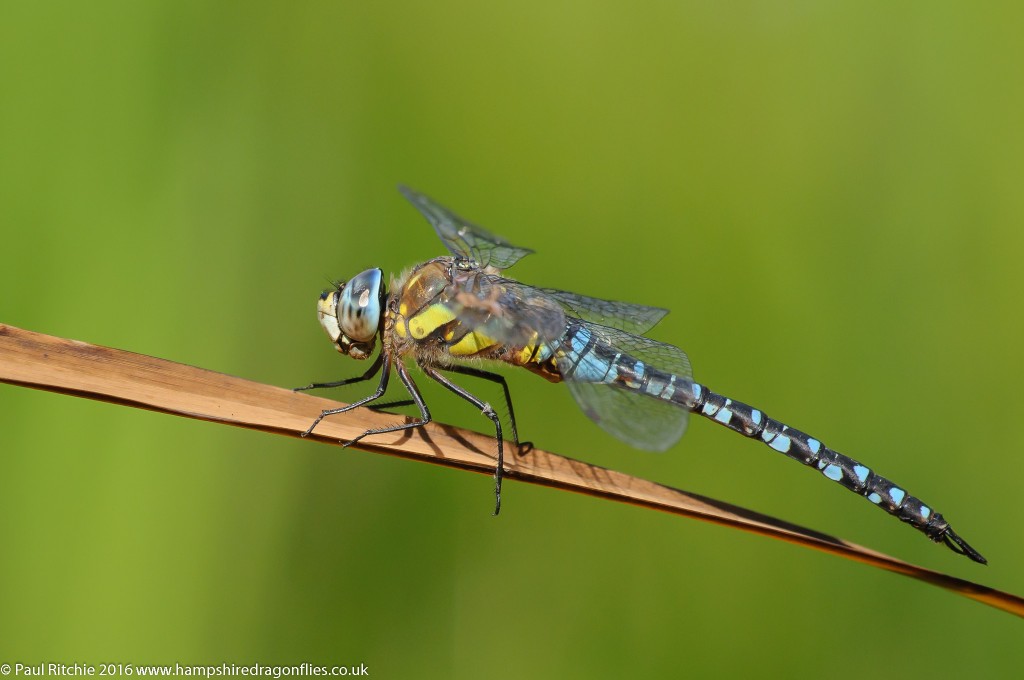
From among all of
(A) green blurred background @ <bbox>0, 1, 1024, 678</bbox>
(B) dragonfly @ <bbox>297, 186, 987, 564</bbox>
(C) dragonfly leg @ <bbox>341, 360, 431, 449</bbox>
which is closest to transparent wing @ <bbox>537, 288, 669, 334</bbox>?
(B) dragonfly @ <bbox>297, 186, 987, 564</bbox>

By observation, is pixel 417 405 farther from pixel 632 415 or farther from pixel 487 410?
pixel 632 415

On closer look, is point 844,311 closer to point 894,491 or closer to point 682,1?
point 894,491

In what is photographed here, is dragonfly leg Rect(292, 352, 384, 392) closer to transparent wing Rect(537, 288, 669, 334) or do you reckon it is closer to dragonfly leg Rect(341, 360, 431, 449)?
dragonfly leg Rect(341, 360, 431, 449)

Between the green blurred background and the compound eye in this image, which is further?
the compound eye

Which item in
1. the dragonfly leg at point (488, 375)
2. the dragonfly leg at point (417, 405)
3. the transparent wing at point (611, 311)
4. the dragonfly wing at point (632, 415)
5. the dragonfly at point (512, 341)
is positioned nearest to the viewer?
the dragonfly leg at point (417, 405)

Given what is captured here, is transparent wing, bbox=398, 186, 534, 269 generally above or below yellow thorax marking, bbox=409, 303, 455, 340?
above

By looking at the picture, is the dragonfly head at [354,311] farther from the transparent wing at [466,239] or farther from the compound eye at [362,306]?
the transparent wing at [466,239]

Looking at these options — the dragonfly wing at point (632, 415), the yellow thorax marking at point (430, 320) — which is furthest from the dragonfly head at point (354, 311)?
the dragonfly wing at point (632, 415)
